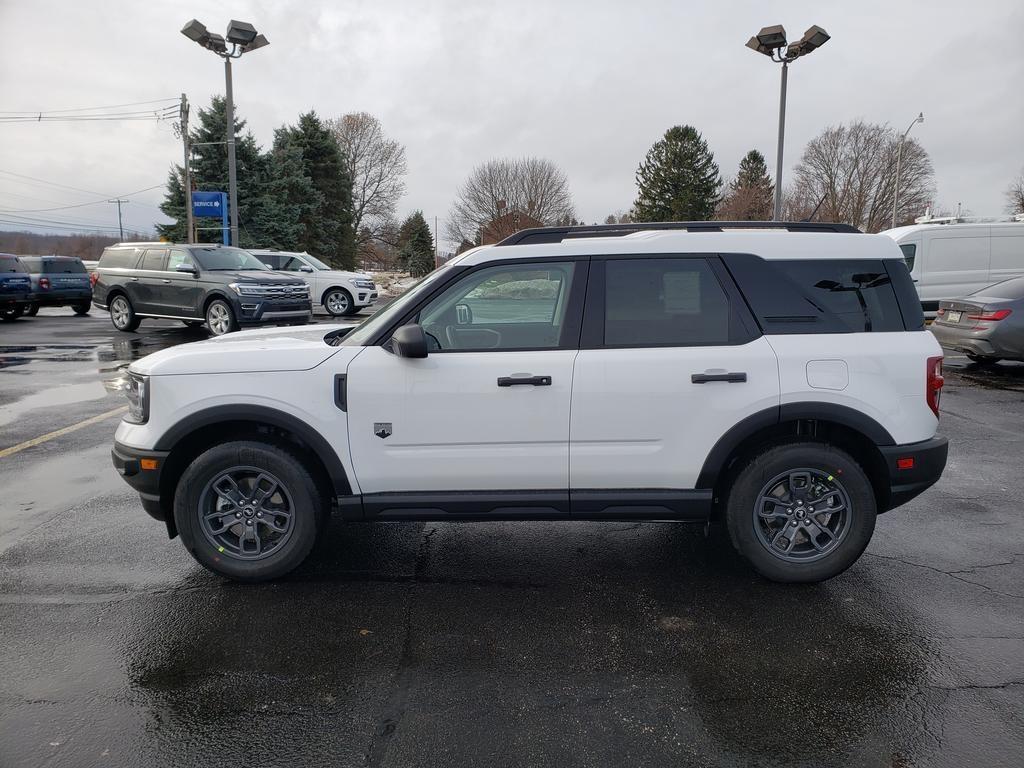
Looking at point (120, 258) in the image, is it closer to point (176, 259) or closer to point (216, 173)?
point (176, 259)

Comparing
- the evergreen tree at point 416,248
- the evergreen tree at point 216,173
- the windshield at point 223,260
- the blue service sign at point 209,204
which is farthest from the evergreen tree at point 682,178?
the windshield at point 223,260

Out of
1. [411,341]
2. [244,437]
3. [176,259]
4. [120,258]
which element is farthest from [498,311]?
[120,258]

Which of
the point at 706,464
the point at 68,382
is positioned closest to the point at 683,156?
the point at 68,382

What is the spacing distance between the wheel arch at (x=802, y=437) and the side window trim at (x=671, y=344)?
17.0 inches

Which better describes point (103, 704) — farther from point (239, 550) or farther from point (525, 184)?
point (525, 184)

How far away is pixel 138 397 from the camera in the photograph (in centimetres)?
395

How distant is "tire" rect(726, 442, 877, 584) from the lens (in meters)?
3.80

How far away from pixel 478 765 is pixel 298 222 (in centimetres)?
4580

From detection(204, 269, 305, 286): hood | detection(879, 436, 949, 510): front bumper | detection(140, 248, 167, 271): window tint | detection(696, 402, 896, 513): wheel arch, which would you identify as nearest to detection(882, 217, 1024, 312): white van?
detection(204, 269, 305, 286): hood

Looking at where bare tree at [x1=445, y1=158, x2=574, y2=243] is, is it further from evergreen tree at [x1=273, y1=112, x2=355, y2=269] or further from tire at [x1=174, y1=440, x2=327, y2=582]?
tire at [x1=174, y1=440, x2=327, y2=582]

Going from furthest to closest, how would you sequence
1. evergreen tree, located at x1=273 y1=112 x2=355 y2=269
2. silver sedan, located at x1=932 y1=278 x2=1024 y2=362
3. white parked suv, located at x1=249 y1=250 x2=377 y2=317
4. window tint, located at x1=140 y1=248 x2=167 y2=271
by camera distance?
evergreen tree, located at x1=273 y1=112 x2=355 y2=269, white parked suv, located at x1=249 y1=250 x2=377 y2=317, window tint, located at x1=140 y1=248 x2=167 y2=271, silver sedan, located at x1=932 y1=278 x2=1024 y2=362

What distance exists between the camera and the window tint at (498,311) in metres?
3.89

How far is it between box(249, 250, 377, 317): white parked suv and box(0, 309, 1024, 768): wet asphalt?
17.2 metres

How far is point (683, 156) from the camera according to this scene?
6531 cm
